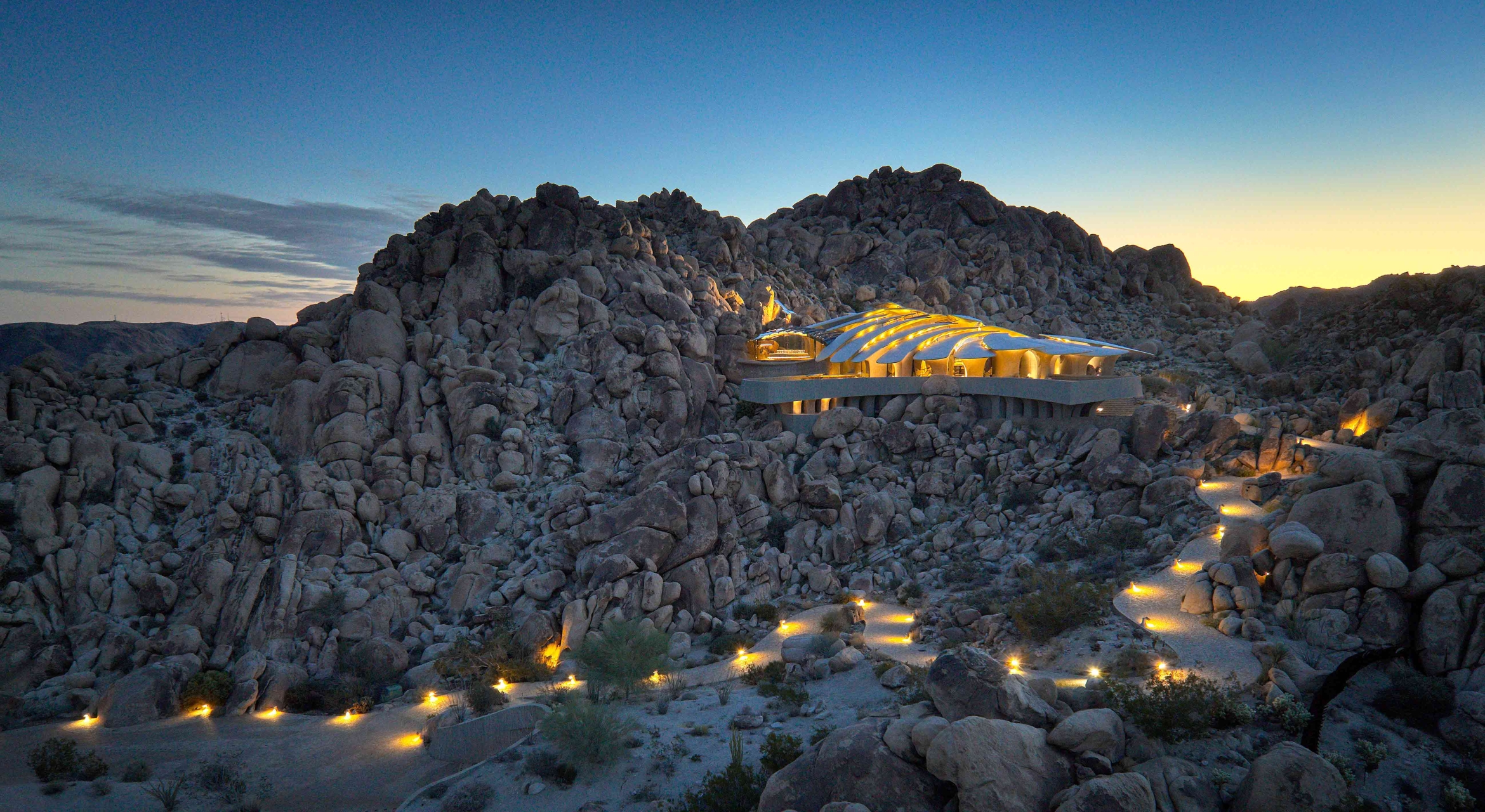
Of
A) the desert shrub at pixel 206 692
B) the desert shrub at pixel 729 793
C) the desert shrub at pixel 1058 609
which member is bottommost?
the desert shrub at pixel 206 692

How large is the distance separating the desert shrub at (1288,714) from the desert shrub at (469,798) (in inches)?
534

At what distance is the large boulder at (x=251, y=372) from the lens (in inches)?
1251

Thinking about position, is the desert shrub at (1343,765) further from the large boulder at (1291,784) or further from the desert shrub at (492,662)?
the desert shrub at (492,662)

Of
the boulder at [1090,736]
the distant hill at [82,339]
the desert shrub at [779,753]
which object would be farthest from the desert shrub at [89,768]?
the distant hill at [82,339]

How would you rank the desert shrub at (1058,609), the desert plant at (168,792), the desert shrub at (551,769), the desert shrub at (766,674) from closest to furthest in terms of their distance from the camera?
the desert shrub at (551,769)
the desert plant at (168,792)
the desert shrub at (1058,609)
the desert shrub at (766,674)

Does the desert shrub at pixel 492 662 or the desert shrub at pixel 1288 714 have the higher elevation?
the desert shrub at pixel 1288 714

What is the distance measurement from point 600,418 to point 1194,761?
83.7 ft

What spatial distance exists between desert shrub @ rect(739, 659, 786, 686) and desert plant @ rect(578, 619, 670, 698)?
2276mm

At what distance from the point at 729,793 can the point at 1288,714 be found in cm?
910

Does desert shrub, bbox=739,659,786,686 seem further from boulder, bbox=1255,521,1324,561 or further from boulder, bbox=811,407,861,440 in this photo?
boulder, bbox=811,407,861,440

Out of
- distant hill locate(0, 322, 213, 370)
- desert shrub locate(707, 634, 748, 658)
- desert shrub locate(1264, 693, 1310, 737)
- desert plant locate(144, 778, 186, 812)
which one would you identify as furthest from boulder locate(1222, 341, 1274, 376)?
distant hill locate(0, 322, 213, 370)

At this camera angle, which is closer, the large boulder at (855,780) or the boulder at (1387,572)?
the large boulder at (855,780)

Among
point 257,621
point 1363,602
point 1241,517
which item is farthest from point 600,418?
point 1363,602

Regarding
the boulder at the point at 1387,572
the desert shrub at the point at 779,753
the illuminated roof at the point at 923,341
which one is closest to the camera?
the desert shrub at the point at 779,753
